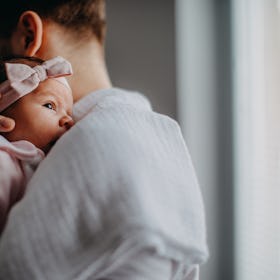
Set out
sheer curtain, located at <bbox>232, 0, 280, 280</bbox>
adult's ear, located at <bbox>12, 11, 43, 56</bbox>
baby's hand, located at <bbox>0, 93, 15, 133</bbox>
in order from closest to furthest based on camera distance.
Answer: baby's hand, located at <bbox>0, 93, 15, 133</bbox>, adult's ear, located at <bbox>12, 11, 43, 56</bbox>, sheer curtain, located at <bbox>232, 0, 280, 280</bbox>

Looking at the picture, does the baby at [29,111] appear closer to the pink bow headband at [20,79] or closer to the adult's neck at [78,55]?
the pink bow headband at [20,79]

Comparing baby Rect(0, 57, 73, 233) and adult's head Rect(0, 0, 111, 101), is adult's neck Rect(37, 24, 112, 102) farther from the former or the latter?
baby Rect(0, 57, 73, 233)

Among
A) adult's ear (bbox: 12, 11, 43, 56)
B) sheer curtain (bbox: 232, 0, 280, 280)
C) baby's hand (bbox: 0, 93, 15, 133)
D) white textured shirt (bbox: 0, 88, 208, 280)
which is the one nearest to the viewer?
white textured shirt (bbox: 0, 88, 208, 280)

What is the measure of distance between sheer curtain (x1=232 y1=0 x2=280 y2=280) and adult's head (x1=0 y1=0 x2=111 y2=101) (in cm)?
34

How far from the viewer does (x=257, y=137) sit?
0.94 metres

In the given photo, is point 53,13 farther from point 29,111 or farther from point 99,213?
point 99,213

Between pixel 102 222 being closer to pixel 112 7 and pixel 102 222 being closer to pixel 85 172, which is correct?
pixel 85 172

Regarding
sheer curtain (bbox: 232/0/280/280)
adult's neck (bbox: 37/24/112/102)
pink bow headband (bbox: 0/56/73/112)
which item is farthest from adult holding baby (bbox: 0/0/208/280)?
sheer curtain (bbox: 232/0/280/280)

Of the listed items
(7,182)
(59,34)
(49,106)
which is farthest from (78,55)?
(7,182)

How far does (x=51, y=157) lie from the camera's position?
0.48 meters

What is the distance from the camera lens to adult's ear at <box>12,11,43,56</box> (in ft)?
2.36

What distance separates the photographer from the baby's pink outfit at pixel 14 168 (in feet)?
1.55

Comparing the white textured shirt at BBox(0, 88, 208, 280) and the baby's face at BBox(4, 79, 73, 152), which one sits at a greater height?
the baby's face at BBox(4, 79, 73, 152)

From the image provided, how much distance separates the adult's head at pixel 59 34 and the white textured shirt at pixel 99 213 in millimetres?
302
